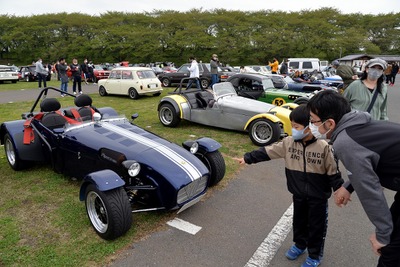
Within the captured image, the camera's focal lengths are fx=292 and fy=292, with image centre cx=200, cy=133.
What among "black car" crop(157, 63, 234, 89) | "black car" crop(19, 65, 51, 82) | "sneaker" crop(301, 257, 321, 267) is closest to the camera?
"sneaker" crop(301, 257, 321, 267)

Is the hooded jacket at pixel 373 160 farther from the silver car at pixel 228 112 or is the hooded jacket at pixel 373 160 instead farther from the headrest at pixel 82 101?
the silver car at pixel 228 112

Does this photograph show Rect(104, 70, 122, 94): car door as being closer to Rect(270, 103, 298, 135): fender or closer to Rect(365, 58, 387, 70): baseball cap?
Rect(270, 103, 298, 135): fender

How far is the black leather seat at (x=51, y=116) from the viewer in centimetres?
→ 471

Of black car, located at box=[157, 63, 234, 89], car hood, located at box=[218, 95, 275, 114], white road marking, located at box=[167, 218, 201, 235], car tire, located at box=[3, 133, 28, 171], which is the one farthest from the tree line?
white road marking, located at box=[167, 218, 201, 235]

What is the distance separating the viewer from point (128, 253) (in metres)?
3.00

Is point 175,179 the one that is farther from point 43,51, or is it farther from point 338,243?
point 43,51

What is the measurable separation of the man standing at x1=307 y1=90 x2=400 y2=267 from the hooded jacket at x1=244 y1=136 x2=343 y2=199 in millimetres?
768

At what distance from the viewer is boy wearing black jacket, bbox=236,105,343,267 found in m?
2.57

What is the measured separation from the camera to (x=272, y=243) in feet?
10.5

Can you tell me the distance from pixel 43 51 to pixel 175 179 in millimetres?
56825

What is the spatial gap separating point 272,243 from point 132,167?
1.77 meters

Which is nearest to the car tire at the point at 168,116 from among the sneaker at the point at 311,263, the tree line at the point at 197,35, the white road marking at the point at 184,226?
the white road marking at the point at 184,226

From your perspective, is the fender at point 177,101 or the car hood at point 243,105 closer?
the car hood at point 243,105

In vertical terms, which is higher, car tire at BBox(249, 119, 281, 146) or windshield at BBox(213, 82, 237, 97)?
windshield at BBox(213, 82, 237, 97)
